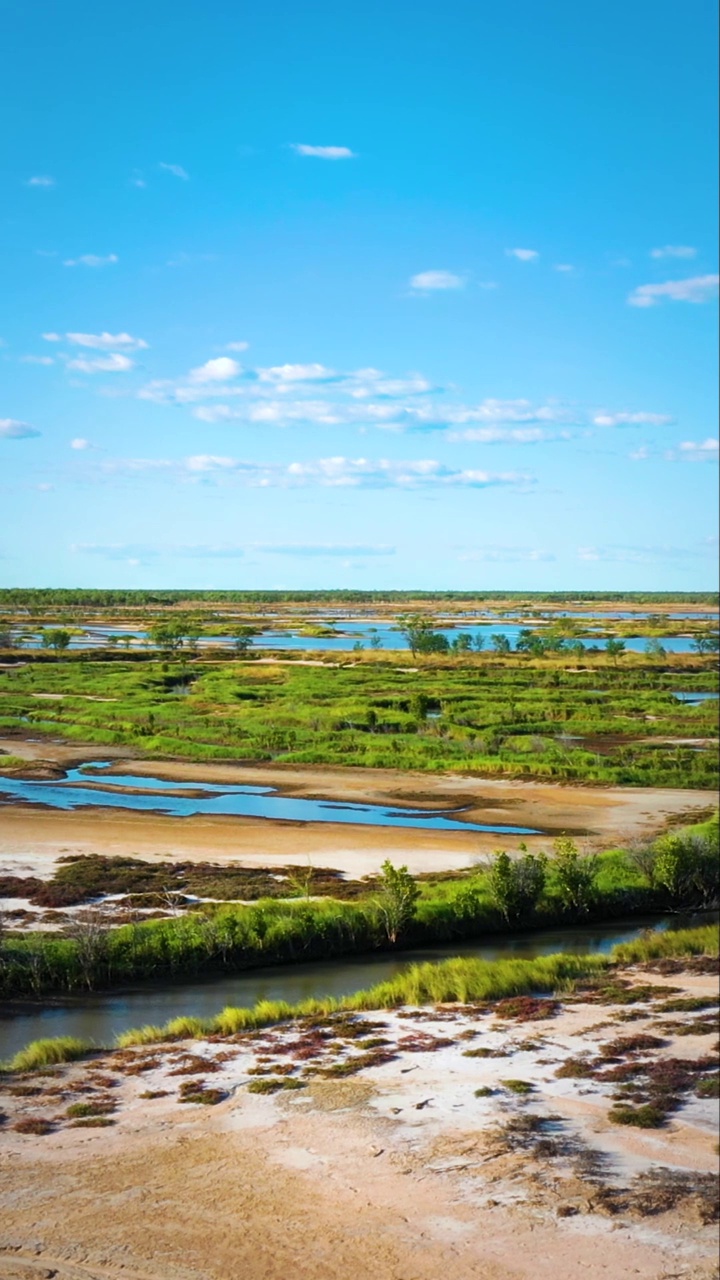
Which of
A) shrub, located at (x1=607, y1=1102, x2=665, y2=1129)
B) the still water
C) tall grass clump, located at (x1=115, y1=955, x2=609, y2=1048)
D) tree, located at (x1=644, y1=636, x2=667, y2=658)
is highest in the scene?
the still water

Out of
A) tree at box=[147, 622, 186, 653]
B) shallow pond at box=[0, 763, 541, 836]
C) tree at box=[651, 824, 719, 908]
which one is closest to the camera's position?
tree at box=[651, 824, 719, 908]

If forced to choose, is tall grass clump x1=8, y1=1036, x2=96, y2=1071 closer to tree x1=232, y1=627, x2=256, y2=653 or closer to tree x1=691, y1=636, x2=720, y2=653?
tree x1=232, y1=627, x2=256, y2=653

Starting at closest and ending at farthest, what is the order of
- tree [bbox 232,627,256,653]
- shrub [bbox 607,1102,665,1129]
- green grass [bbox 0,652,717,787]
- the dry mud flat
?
1. the dry mud flat
2. shrub [bbox 607,1102,665,1129]
3. green grass [bbox 0,652,717,787]
4. tree [bbox 232,627,256,653]

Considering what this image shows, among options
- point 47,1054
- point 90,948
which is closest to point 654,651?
point 90,948

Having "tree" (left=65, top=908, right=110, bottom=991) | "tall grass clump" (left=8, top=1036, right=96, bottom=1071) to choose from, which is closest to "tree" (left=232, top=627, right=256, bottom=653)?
"tree" (left=65, top=908, right=110, bottom=991)

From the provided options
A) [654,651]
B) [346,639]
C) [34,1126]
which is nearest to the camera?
[34,1126]

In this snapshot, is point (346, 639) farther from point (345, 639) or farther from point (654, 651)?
point (654, 651)

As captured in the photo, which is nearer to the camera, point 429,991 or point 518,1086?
point 518,1086
